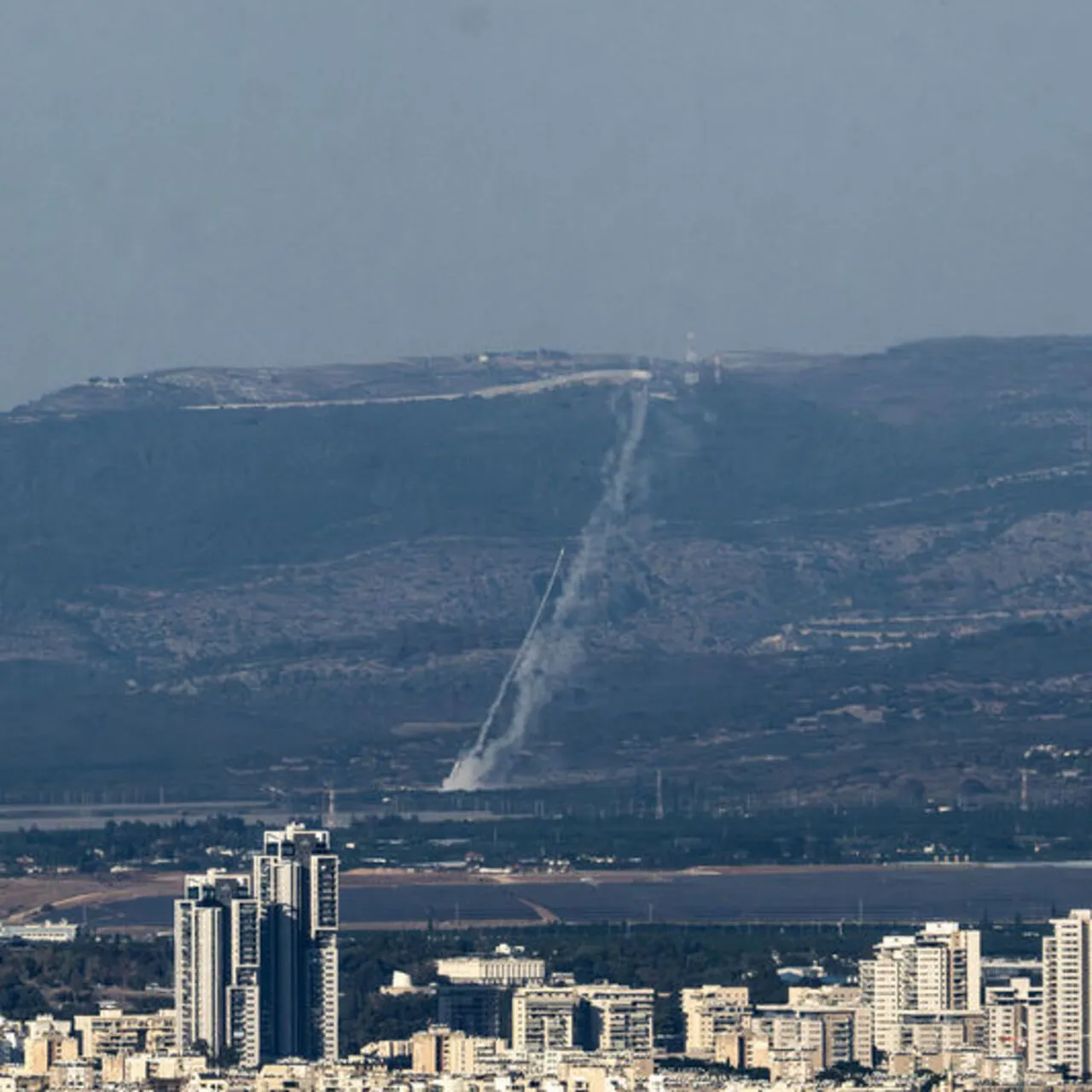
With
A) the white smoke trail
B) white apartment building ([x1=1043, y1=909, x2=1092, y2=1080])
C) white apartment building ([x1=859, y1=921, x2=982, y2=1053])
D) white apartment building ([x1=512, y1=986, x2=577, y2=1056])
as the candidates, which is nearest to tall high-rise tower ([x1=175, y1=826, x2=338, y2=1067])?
white apartment building ([x1=512, y1=986, x2=577, y2=1056])

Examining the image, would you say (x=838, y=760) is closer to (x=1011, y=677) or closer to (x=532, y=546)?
(x=1011, y=677)

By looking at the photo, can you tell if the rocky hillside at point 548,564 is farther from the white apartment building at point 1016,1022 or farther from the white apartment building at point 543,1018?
the white apartment building at point 543,1018

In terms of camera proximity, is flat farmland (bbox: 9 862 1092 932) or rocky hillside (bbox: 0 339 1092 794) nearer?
flat farmland (bbox: 9 862 1092 932)

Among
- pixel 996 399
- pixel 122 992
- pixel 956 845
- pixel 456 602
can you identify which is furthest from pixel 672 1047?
pixel 996 399

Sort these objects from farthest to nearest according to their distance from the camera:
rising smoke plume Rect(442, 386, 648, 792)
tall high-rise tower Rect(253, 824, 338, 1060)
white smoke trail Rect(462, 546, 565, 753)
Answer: white smoke trail Rect(462, 546, 565, 753), rising smoke plume Rect(442, 386, 648, 792), tall high-rise tower Rect(253, 824, 338, 1060)

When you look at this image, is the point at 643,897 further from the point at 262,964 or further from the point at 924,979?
the point at 262,964

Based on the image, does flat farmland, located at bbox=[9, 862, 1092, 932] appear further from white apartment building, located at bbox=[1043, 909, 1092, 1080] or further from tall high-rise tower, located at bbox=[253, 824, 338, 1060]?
white apartment building, located at bbox=[1043, 909, 1092, 1080]
